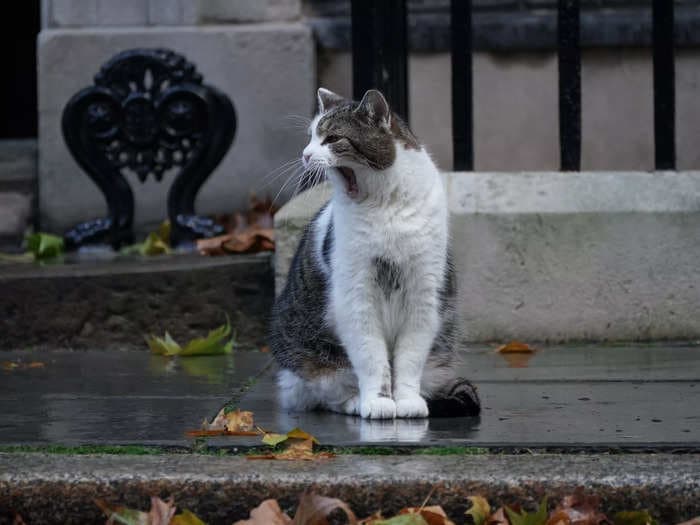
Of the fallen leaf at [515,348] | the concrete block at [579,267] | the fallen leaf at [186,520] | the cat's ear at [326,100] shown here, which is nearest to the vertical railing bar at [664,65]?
the concrete block at [579,267]

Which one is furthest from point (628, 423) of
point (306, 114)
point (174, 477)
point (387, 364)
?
point (306, 114)

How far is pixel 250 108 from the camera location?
5742 mm

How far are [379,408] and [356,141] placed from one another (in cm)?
66

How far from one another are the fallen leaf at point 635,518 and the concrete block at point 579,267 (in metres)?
1.95

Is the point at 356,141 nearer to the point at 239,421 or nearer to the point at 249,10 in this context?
the point at 239,421

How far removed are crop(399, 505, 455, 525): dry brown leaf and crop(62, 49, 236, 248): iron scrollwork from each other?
3007 millimetres

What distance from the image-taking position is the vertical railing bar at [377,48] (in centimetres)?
430

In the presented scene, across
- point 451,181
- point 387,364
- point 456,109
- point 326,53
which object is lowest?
point 387,364

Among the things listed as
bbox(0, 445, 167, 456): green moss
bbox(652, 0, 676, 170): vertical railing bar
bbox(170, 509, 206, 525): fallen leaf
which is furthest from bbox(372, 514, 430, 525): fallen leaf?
bbox(652, 0, 676, 170): vertical railing bar

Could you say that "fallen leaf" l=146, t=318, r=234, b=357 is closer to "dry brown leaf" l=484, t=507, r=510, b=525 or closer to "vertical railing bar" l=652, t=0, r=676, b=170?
"vertical railing bar" l=652, t=0, r=676, b=170

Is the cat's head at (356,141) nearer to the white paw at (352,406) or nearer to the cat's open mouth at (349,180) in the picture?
the cat's open mouth at (349,180)

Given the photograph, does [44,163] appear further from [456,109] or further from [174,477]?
[174,477]

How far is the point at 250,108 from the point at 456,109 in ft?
5.63

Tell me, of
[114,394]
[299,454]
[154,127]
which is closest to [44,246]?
[154,127]
